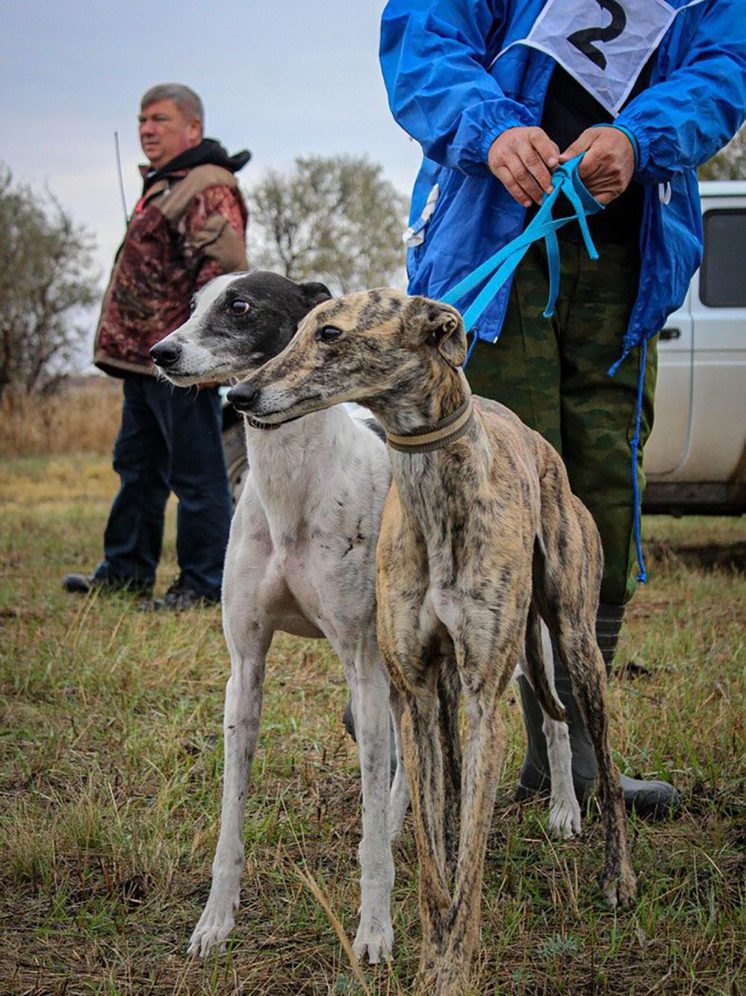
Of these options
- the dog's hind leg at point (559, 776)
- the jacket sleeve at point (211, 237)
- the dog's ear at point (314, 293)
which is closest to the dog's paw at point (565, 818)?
the dog's hind leg at point (559, 776)

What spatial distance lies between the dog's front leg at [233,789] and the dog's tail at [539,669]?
0.66m

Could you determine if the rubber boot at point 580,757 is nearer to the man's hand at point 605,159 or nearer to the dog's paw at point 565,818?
the dog's paw at point 565,818

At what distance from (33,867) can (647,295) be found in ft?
6.99

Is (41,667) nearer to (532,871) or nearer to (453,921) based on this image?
(532,871)

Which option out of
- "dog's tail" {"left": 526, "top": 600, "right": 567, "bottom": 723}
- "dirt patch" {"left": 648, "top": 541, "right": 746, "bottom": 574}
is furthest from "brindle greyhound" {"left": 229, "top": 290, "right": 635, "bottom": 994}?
"dirt patch" {"left": 648, "top": 541, "right": 746, "bottom": 574}

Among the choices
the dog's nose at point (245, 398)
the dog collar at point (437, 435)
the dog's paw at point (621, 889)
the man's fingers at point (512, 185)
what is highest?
the man's fingers at point (512, 185)

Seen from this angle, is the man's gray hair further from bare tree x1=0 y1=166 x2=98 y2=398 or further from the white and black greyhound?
bare tree x1=0 y1=166 x2=98 y2=398

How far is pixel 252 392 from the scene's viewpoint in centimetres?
222

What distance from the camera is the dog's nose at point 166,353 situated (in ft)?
9.84

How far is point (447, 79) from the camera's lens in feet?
9.22

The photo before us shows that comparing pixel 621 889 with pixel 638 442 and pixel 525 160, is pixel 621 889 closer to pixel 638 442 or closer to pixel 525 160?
pixel 638 442

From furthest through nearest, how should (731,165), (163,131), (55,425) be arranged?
(731,165)
(55,425)
(163,131)

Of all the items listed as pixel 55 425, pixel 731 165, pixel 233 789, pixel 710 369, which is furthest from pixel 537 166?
pixel 731 165

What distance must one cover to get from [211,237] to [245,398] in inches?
158
